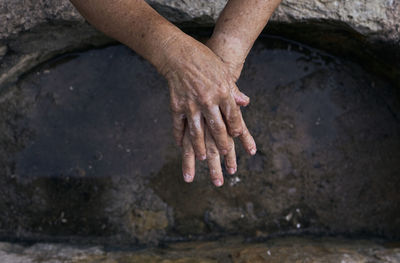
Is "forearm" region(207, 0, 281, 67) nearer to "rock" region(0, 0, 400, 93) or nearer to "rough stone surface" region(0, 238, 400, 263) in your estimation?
"rock" region(0, 0, 400, 93)

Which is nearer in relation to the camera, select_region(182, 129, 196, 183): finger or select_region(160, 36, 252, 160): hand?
select_region(160, 36, 252, 160): hand

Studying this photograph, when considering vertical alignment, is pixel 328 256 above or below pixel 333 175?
below

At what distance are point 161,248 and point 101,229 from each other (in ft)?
1.39

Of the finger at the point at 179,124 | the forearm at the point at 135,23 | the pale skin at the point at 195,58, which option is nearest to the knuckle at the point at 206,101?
the pale skin at the point at 195,58

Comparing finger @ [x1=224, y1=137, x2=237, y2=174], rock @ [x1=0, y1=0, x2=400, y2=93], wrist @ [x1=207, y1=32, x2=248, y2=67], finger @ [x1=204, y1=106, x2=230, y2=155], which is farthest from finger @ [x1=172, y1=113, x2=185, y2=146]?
rock @ [x1=0, y1=0, x2=400, y2=93]

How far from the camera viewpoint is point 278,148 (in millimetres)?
2336

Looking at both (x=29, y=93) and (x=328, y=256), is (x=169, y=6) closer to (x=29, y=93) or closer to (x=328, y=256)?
(x=29, y=93)

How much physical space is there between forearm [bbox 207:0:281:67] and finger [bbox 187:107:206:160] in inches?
12.2

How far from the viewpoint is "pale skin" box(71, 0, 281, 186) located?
1.42 meters

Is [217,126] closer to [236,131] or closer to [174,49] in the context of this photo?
[236,131]

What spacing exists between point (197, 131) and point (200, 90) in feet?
0.57

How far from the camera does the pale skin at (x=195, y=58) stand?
142cm

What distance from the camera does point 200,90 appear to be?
1.42 m

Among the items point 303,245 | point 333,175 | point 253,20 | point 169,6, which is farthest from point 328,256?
point 169,6
